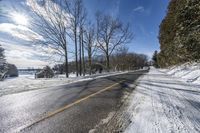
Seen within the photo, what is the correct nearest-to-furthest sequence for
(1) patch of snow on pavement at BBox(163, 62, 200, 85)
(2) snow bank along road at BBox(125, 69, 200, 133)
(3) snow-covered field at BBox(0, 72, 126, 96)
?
(2) snow bank along road at BBox(125, 69, 200, 133) → (3) snow-covered field at BBox(0, 72, 126, 96) → (1) patch of snow on pavement at BBox(163, 62, 200, 85)

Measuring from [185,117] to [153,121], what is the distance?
2.60 feet

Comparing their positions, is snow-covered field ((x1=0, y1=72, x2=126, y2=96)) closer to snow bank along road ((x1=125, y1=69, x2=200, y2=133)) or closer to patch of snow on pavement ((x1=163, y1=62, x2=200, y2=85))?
snow bank along road ((x1=125, y1=69, x2=200, y2=133))

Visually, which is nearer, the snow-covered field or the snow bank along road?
the snow bank along road

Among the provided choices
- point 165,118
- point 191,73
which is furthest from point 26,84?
point 191,73

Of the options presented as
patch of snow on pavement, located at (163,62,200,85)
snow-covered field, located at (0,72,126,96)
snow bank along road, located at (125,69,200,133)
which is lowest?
snow bank along road, located at (125,69,200,133)

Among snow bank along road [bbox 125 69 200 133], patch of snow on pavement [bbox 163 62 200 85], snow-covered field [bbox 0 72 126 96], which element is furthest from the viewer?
patch of snow on pavement [bbox 163 62 200 85]

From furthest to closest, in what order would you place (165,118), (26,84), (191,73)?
(191,73) → (26,84) → (165,118)

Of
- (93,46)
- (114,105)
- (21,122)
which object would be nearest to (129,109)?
(114,105)

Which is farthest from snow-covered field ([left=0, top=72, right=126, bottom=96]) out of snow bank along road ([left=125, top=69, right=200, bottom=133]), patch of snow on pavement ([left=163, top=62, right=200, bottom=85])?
patch of snow on pavement ([left=163, top=62, right=200, bottom=85])

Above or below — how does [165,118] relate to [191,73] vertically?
below

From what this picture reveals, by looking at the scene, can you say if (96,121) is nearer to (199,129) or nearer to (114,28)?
(199,129)

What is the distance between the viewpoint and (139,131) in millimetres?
3164

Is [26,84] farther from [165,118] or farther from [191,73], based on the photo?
[191,73]

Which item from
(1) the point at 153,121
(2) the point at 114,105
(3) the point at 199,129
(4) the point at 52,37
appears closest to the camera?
(3) the point at 199,129
